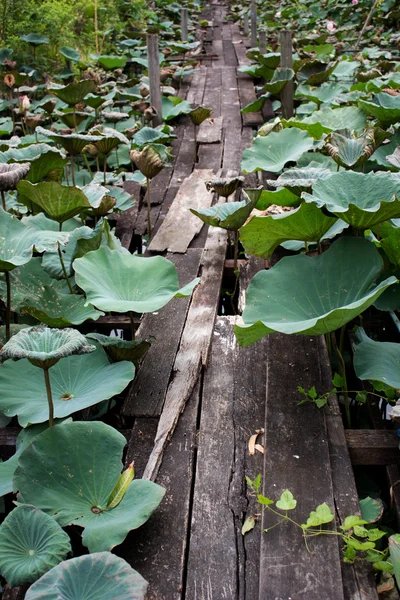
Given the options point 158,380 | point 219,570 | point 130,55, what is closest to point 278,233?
point 158,380

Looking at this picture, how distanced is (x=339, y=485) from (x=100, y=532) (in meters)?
0.65

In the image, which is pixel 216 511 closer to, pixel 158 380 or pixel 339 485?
pixel 339 485

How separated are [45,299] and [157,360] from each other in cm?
57

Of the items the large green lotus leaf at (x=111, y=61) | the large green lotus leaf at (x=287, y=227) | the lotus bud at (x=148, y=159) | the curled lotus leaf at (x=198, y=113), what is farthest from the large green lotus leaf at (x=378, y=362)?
the large green lotus leaf at (x=111, y=61)

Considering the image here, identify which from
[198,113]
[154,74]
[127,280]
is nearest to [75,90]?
[154,74]

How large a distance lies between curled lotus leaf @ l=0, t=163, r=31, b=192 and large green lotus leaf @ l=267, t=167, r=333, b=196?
1.00m

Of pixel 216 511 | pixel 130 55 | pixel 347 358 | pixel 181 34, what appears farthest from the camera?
pixel 181 34

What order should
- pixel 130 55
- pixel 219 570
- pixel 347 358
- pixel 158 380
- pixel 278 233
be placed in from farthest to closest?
pixel 130 55 → pixel 347 358 → pixel 278 233 → pixel 158 380 → pixel 219 570

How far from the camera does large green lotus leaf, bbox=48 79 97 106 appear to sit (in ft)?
14.6

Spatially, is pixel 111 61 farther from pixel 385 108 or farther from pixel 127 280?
pixel 127 280

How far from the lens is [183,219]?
3.42 m

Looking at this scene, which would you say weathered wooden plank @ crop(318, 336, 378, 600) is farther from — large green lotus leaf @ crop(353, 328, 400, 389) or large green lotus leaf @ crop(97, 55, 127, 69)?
large green lotus leaf @ crop(97, 55, 127, 69)

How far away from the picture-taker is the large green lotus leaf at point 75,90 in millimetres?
4438

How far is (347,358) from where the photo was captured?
242 centimetres
